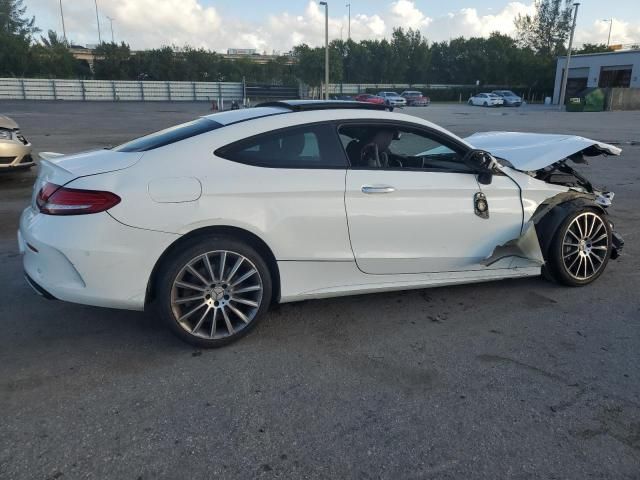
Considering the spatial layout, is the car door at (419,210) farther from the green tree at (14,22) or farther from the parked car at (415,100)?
the green tree at (14,22)

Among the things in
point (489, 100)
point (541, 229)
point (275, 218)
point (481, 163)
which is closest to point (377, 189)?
point (275, 218)

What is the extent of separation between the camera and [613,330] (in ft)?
12.5

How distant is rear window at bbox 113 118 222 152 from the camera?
11.7 ft

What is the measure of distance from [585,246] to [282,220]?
9.28 ft

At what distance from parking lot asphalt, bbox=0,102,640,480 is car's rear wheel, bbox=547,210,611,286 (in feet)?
0.65

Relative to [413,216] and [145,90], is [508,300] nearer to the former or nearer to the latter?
[413,216]

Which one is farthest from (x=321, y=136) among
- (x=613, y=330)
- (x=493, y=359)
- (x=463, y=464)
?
(x=613, y=330)

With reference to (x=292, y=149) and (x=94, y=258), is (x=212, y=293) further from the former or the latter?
(x=292, y=149)

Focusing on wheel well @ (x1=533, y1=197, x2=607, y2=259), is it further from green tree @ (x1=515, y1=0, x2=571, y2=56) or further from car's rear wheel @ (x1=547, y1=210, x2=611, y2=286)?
green tree @ (x1=515, y1=0, x2=571, y2=56)

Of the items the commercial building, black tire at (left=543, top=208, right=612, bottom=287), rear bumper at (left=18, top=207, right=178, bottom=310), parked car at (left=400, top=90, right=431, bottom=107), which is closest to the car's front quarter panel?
black tire at (left=543, top=208, right=612, bottom=287)

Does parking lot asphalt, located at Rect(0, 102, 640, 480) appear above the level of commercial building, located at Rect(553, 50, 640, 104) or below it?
below

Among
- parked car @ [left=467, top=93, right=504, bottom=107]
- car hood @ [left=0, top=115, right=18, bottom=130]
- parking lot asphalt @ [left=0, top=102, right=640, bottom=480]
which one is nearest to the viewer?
Answer: parking lot asphalt @ [left=0, top=102, right=640, bottom=480]

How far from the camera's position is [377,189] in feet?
12.1

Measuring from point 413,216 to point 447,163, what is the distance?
0.75m
